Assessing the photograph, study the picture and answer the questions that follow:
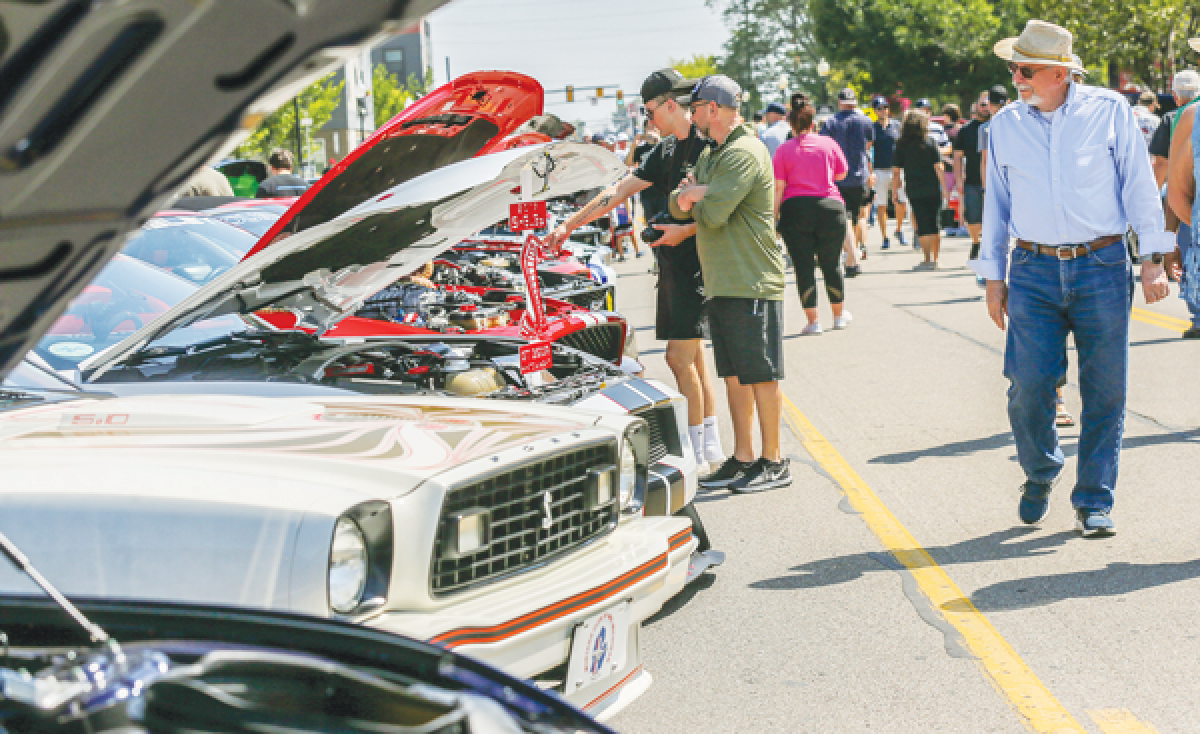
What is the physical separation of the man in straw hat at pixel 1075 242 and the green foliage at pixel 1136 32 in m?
30.2

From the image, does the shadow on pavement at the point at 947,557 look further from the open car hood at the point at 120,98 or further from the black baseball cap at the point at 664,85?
the open car hood at the point at 120,98

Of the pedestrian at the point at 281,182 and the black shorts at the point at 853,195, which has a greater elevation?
the pedestrian at the point at 281,182

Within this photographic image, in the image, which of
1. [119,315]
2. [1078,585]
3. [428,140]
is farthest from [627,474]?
[119,315]

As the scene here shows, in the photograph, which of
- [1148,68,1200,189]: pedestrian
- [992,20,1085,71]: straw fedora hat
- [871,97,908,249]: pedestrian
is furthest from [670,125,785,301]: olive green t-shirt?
[871,97,908,249]: pedestrian

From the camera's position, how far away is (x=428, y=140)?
515 centimetres

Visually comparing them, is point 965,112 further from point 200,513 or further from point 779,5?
point 200,513

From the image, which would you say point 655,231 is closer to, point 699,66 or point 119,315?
point 119,315

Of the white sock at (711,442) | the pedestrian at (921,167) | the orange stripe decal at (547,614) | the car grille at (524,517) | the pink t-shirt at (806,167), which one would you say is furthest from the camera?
the pedestrian at (921,167)

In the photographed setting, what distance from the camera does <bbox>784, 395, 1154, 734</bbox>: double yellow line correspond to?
3.67 metres

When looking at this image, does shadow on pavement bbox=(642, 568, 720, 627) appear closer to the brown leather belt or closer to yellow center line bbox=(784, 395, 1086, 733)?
yellow center line bbox=(784, 395, 1086, 733)

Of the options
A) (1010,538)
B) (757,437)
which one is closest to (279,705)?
(1010,538)

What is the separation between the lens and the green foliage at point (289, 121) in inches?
1631

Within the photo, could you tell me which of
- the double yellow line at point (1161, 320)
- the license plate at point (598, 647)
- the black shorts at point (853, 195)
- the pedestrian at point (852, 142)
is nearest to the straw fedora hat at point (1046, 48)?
the license plate at point (598, 647)

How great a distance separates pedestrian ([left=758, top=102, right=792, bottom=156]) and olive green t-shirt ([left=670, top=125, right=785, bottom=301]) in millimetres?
8389
